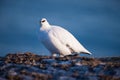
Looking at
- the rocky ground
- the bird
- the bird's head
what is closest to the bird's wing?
the bird

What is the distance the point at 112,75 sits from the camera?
14.9 meters

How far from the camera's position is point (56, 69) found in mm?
15188

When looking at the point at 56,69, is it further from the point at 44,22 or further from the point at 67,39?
the point at 44,22

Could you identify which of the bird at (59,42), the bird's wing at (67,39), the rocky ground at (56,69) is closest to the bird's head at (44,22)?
the bird at (59,42)

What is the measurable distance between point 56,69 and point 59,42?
5770 millimetres

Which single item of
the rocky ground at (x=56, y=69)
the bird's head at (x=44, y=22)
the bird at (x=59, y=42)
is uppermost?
the bird's head at (x=44, y=22)

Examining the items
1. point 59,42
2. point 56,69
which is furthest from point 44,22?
point 56,69

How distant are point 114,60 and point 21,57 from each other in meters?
4.35

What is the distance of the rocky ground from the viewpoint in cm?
1430

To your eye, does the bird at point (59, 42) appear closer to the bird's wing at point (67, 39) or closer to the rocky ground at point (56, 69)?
the bird's wing at point (67, 39)

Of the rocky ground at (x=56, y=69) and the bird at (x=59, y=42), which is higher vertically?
the bird at (x=59, y=42)

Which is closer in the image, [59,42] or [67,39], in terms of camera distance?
[59,42]

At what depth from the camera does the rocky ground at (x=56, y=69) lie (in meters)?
14.3

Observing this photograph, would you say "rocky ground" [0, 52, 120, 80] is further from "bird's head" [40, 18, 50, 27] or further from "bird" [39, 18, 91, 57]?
"bird's head" [40, 18, 50, 27]
